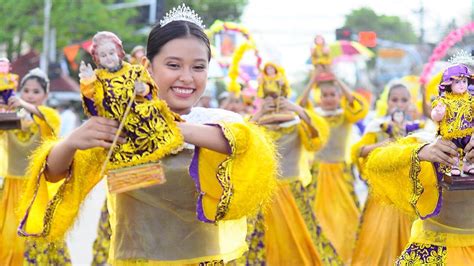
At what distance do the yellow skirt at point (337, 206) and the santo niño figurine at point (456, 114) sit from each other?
4443 millimetres

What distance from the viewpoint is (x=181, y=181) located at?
328 centimetres

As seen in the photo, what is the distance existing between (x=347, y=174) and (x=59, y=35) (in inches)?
715

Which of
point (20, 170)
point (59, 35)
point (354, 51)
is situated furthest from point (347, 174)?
point (59, 35)

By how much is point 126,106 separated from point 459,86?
1622 mm

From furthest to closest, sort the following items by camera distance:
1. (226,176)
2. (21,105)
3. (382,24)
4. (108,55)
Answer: (382,24), (21,105), (226,176), (108,55)

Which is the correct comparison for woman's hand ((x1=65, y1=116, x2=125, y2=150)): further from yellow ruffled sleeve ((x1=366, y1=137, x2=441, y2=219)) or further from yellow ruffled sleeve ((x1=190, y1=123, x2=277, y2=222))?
yellow ruffled sleeve ((x1=366, y1=137, x2=441, y2=219))

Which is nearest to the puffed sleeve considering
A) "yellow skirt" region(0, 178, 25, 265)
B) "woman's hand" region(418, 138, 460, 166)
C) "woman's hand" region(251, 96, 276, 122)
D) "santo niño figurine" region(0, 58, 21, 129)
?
"woman's hand" region(418, 138, 460, 166)

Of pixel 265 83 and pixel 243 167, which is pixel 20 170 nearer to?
pixel 265 83

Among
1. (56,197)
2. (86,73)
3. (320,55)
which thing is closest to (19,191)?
(320,55)

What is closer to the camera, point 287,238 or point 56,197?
point 56,197

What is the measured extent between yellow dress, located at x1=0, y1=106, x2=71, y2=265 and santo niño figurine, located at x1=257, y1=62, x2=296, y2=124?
1561 mm

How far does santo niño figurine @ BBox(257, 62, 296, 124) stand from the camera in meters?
6.77

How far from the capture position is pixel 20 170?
6828mm

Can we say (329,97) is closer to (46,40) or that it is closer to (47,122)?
(47,122)
